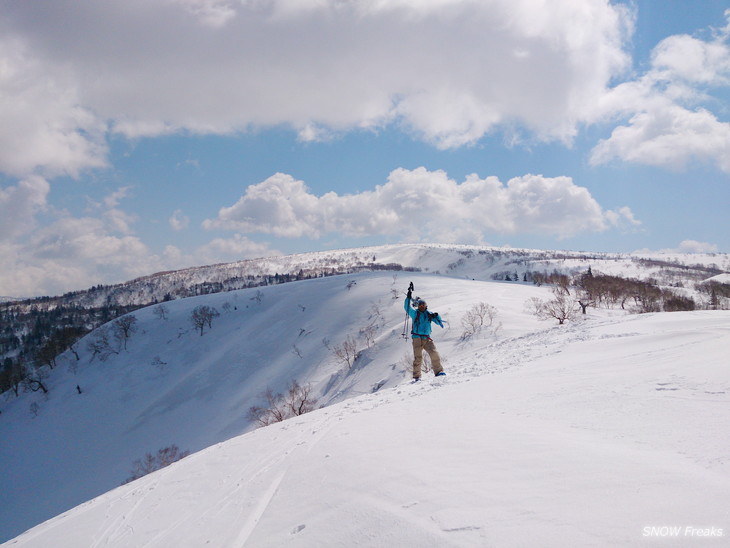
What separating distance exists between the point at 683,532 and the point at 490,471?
1944 mm

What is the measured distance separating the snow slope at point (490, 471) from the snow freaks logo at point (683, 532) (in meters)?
0.01

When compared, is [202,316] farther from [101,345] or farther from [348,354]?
[348,354]

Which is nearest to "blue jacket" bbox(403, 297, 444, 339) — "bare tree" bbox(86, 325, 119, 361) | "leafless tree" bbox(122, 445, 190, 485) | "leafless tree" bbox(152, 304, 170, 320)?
"leafless tree" bbox(122, 445, 190, 485)

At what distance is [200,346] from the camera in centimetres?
8275

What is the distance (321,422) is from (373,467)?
14.5ft

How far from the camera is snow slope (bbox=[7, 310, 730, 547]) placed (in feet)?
11.1

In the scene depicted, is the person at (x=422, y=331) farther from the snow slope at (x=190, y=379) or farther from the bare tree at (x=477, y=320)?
the bare tree at (x=477, y=320)

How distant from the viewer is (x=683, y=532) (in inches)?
114

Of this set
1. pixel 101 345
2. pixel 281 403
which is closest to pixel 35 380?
pixel 101 345

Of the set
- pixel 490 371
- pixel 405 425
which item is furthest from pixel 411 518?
pixel 490 371

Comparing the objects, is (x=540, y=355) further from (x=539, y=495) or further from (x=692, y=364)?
(x=539, y=495)

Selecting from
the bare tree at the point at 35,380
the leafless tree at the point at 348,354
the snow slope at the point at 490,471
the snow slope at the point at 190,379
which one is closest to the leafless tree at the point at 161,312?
the snow slope at the point at 190,379

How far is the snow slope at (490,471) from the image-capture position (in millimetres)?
3377

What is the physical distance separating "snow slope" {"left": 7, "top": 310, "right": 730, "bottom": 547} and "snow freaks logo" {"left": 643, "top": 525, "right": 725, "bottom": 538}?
0.04 feet
